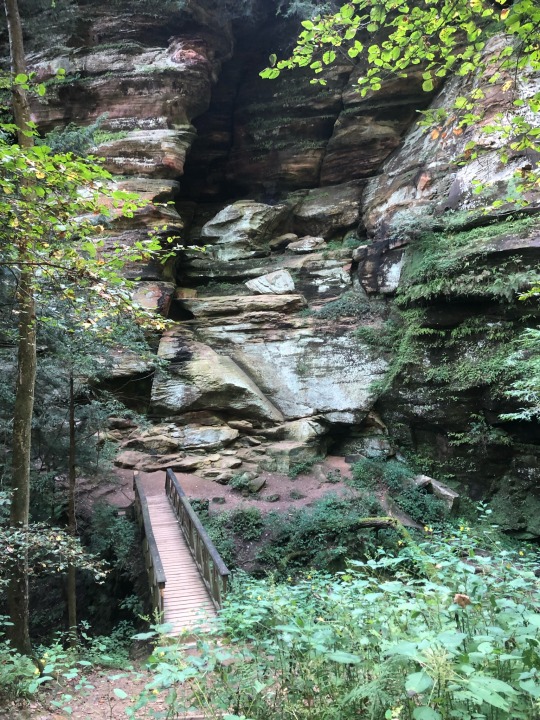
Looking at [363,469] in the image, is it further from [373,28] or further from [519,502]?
[373,28]

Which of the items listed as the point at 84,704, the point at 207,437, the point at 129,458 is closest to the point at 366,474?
the point at 207,437

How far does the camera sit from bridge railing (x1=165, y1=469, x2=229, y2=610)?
20.8ft

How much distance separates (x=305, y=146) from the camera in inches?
826

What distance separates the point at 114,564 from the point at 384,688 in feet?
28.9

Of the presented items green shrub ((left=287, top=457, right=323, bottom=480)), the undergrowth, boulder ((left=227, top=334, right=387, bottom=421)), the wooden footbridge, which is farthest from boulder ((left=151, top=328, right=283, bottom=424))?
the wooden footbridge

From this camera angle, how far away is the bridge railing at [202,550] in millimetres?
6327

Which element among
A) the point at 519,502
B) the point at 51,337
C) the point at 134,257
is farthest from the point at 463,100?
the point at 519,502

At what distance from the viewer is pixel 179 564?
25.4ft

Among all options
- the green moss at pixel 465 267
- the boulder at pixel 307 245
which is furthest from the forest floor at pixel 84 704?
the boulder at pixel 307 245

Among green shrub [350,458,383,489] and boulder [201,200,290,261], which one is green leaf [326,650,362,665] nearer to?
green shrub [350,458,383,489]

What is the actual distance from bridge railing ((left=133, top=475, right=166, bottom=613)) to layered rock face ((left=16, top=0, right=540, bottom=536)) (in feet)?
9.50

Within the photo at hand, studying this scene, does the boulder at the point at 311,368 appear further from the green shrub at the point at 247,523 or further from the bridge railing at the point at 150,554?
the bridge railing at the point at 150,554

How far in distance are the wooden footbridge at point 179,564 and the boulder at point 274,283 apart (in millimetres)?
9520

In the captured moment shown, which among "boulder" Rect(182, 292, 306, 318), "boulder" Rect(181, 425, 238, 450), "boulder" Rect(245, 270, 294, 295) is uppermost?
"boulder" Rect(245, 270, 294, 295)
